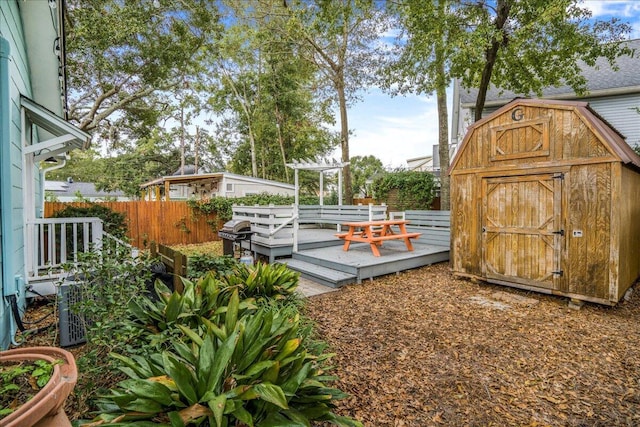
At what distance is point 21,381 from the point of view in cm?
161

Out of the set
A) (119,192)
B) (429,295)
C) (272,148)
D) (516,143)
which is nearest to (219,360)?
(429,295)

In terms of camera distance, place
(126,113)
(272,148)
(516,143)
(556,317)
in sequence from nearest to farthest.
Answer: (556,317), (516,143), (126,113), (272,148)

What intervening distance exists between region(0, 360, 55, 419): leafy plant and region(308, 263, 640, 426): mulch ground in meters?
1.92

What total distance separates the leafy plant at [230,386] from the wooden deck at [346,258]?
3.79 metres

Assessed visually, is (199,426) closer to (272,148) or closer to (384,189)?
(384,189)

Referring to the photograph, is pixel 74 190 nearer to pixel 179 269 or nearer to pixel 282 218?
pixel 282 218

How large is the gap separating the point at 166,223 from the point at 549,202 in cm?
1135

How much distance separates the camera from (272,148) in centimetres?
2428

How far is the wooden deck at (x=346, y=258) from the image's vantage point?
6137 mm

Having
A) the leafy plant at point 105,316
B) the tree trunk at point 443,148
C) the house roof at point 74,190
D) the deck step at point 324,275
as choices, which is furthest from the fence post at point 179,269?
the house roof at point 74,190

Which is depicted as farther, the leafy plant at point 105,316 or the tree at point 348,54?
the tree at point 348,54

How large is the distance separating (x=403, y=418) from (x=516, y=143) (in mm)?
4749

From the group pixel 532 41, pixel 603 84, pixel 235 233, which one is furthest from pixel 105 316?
pixel 603 84

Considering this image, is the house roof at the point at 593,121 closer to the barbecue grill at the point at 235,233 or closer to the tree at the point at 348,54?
the barbecue grill at the point at 235,233
